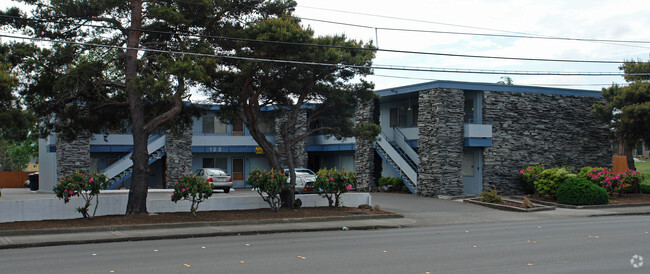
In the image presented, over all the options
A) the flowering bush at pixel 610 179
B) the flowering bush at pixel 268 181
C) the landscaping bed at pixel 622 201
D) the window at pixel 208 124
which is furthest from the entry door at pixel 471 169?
the window at pixel 208 124

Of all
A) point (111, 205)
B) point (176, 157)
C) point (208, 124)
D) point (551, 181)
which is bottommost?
point (111, 205)

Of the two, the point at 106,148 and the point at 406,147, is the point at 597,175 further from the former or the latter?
the point at 106,148

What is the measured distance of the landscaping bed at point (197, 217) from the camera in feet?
55.5

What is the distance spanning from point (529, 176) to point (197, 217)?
1908 cm

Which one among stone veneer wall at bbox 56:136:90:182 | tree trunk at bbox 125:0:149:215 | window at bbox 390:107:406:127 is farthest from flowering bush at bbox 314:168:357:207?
stone veneer wall at bbox 56:136:90:182

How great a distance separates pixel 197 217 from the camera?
1898 centimetres

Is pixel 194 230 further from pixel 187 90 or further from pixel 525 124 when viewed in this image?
pixel 525 124

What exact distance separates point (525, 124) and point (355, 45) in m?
15.5

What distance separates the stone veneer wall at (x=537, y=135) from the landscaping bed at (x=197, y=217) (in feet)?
39.5

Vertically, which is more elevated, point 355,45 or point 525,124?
point 355,45

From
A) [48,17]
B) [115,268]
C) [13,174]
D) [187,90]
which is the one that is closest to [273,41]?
[187,90]

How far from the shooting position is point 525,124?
3238cm

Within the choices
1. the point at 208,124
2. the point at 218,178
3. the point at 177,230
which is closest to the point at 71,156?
the point at 218,178

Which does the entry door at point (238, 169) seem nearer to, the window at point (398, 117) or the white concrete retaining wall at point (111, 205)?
the window at point (398, 117)
